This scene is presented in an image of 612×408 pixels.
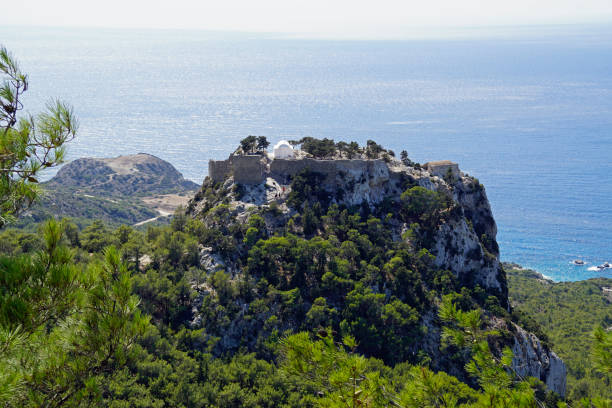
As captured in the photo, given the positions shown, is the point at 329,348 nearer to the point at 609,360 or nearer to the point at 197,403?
the point at 609,360

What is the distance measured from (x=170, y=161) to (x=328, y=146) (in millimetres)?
76525

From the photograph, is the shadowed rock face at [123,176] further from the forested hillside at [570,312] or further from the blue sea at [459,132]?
the forested hillside at [570,312]

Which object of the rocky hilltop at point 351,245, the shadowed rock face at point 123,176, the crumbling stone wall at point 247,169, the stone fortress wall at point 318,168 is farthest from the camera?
the shadowed rock face at point 123,176

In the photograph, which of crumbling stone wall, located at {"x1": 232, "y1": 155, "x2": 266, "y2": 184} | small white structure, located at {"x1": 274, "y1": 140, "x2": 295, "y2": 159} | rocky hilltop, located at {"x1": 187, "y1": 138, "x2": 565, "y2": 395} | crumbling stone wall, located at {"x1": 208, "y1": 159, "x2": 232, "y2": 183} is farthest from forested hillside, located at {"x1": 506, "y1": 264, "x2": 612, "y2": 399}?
crumbling stone wall, located at {"x1": 208, "y1": 159, "x2": 232, "y2": 183}

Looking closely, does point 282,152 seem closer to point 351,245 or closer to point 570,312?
point 351,245

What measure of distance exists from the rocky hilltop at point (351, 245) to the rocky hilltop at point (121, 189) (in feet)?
135

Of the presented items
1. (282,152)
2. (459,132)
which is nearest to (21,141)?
(282,152)

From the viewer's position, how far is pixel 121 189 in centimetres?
9825

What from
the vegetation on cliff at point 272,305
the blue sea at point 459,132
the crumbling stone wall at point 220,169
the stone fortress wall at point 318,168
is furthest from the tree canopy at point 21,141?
the blue sea at point 459,132

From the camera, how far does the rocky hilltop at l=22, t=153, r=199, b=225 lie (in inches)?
3098

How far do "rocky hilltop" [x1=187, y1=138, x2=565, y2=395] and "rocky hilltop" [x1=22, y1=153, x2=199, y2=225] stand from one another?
41.2 meters

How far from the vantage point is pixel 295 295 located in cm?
3153

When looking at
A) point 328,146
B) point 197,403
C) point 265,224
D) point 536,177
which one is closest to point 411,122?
point 536,177

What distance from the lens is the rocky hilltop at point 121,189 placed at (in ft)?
258
